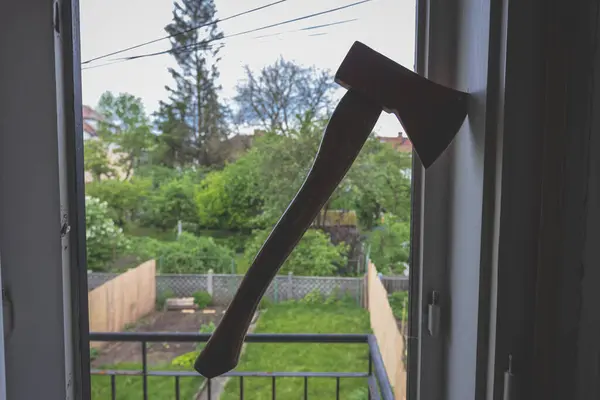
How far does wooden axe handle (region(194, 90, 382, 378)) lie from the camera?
40cm

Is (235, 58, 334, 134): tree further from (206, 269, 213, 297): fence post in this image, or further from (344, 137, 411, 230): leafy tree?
(206, 269, 213, 297): fence post

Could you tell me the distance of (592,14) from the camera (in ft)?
1.15

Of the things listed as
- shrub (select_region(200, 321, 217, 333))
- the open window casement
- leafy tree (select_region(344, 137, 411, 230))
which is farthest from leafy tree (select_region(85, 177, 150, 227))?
leafy tree (select_region(344, 137, 411, 230))

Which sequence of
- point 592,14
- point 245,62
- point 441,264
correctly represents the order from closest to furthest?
point 592,14
point 441,264
point 245,62

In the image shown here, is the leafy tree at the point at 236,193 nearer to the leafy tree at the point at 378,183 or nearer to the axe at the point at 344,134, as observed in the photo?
the leafy tree at the point at 378,183

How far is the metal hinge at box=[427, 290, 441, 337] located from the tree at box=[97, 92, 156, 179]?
472mm

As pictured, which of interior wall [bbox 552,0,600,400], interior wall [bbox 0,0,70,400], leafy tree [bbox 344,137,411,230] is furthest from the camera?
leafy tree [bbox 344,137,411,230]

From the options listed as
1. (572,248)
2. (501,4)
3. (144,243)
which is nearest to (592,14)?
(501,4)

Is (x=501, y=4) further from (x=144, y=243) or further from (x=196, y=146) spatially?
(x=144, y=243)

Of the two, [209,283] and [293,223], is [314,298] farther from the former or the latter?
[293,223]

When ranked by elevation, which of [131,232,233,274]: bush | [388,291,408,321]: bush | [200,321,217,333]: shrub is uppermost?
[131,232,233,274]: bush

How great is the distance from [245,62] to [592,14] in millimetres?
448

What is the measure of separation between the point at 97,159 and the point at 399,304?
502 mm

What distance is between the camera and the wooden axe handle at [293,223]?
1.32ft
